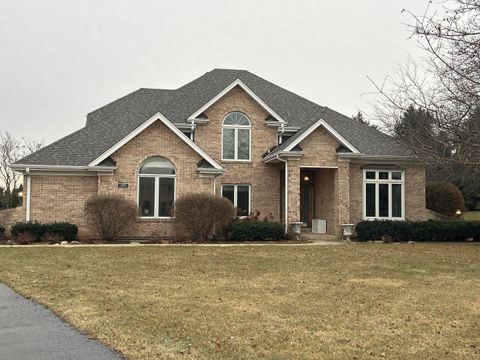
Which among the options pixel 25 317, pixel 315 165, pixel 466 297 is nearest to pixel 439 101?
pixel 315 165

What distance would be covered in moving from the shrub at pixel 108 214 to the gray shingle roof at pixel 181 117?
2.24m

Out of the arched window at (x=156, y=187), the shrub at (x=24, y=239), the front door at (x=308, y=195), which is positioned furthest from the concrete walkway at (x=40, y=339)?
the front door at (x=308, y=195)

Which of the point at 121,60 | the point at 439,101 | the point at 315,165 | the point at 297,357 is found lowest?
the point at 297,357

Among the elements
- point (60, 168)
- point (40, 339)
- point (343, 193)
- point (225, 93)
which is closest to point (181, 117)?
point (225, 93)

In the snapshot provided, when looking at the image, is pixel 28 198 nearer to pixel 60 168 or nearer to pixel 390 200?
pixel 60 168

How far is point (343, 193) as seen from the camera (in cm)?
2295

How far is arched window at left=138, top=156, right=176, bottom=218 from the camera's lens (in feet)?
70.4

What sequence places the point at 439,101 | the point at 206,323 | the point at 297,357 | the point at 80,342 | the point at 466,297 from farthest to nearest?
the point at 439,101 → the point at 466,297 → the point at 206,323 → the point at 80,342 → the point at 297,357

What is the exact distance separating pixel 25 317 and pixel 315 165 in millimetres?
16693

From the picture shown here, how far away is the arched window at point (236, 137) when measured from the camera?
80.8 feet

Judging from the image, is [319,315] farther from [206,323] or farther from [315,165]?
[315,165]

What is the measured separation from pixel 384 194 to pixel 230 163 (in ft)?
24.1

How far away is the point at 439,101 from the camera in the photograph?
17.8 metres

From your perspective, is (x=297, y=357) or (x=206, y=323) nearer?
(x=297, y=357)
